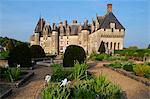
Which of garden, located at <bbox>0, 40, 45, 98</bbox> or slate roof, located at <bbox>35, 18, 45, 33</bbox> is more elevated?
slate roof, located at <bbox>35, 18, 45, 33</bbox>

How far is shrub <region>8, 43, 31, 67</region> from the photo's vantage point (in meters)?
19.2

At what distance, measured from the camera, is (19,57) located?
19266 millimetres

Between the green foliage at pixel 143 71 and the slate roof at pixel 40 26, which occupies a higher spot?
the slate roof at pixel 40 26

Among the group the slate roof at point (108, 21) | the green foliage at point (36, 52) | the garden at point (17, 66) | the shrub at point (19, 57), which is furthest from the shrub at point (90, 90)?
the slate roof at point (108, 21)

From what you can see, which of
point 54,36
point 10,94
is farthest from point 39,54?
point 54,36

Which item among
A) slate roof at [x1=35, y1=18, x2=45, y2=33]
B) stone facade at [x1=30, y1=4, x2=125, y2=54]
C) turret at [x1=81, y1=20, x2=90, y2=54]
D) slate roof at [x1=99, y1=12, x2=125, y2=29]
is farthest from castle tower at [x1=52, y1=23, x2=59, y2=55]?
slate roof at [x1=99, y1=12, x2=125, y2=29]

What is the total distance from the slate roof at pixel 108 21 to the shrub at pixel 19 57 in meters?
37.6

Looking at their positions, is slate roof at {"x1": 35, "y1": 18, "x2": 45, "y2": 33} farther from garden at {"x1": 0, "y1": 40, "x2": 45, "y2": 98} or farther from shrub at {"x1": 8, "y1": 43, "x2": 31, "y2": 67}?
shrub at {"x1": 8, "y1": 43, "x2": 31, "y2": 67}

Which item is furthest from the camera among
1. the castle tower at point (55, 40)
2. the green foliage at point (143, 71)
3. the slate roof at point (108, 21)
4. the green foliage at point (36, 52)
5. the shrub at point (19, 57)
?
the castle tower at point (55, 40)

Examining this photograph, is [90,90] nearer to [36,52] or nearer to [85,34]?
[36,52]

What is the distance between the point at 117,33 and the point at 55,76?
151ft

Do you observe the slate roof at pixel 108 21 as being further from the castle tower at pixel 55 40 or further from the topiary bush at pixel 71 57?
the topiary bush at pixel 71 57

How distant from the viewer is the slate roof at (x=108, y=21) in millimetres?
56281

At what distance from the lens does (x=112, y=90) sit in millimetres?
7734
